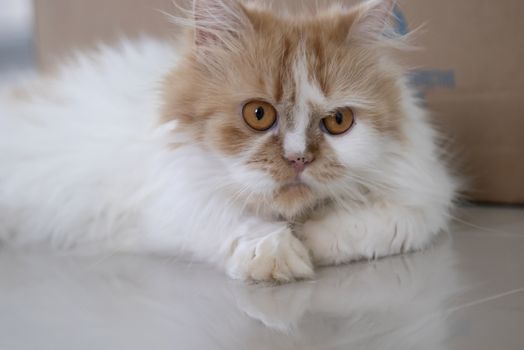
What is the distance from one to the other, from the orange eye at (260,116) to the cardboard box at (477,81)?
972 mm

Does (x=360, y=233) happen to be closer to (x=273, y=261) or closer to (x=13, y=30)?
(x=273, y=261)

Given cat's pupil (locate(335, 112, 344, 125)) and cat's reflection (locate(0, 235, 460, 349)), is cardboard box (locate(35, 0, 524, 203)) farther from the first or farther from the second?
cat's pupil (locate(335, 112, 344, 125))

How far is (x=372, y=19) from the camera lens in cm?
153

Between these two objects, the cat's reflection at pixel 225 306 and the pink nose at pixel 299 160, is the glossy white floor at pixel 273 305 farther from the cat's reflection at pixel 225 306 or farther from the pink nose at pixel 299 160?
the pink nose at pixel 299 160

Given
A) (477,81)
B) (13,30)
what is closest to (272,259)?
(477,81)

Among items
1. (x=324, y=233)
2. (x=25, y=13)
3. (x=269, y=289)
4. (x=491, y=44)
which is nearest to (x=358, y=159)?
(x=324, y=233)

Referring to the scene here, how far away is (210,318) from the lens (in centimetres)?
120

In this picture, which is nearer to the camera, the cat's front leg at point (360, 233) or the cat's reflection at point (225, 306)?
the cat's reflection at point (225, 306)

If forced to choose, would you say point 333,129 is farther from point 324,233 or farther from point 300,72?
point 324,233

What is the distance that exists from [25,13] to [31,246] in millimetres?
2704

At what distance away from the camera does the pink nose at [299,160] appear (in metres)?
1.32

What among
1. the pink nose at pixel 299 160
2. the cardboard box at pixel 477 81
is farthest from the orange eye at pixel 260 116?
the cardboard box at pixel 477 81

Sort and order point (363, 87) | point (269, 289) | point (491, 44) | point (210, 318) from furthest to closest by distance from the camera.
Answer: point (491, 44), point (363, 87), point (269, 289), point (210, 318)

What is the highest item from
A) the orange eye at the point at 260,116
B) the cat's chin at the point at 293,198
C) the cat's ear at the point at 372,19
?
the cat's ear at the point at 372,19
